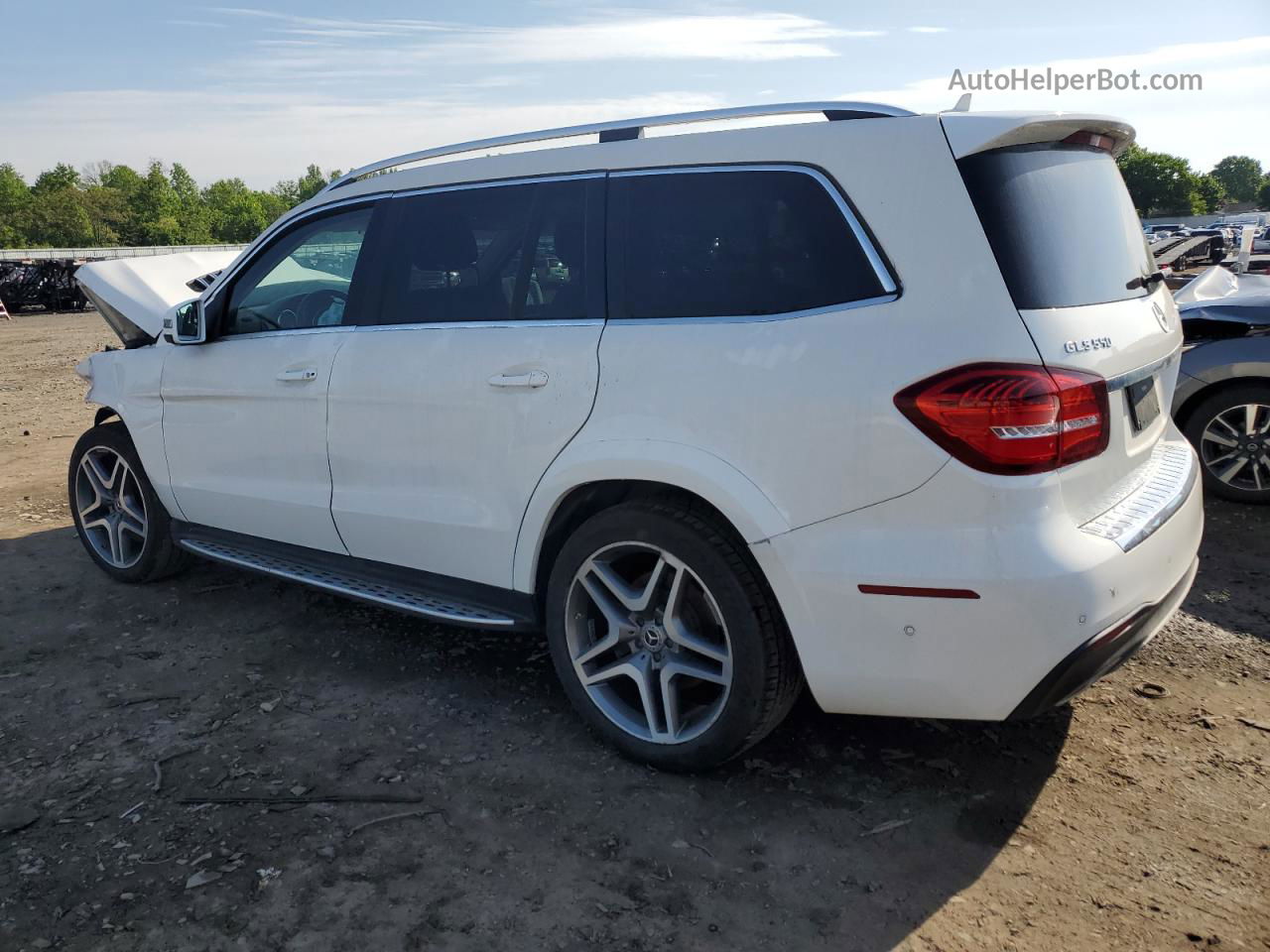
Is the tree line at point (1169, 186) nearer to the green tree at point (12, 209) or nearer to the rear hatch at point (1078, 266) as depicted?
the green tree at point (12, 209)

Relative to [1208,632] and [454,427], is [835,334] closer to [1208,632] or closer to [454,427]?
[454,427]

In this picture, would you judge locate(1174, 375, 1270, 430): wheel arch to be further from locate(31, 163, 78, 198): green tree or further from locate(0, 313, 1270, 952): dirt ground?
locate(31, 163, 78, 198): green tree

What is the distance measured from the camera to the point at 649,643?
126 inches

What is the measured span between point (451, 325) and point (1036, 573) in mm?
2120

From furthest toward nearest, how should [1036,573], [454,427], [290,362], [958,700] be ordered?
1. [290,362]
2. [454,427]
3. [958,700]
4. [1036,573]

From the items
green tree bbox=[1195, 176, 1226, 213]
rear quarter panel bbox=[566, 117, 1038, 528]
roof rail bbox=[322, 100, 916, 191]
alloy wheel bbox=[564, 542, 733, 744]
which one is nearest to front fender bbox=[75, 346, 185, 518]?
roof rail bbox=[322, 100, 916, 191]

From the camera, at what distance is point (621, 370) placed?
3068 millimetres

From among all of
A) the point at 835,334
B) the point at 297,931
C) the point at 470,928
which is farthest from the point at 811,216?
the point at 297,931

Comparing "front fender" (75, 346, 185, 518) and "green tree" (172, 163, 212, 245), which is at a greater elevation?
"green tree" (172, 163, 212, 245)

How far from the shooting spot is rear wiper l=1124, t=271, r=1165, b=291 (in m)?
3.01

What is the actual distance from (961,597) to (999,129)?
1.23 metres

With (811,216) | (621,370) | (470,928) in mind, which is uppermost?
(811,216)

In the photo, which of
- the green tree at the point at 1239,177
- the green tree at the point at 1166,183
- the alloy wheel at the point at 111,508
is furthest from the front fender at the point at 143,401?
the green tree at the point at 1239,177

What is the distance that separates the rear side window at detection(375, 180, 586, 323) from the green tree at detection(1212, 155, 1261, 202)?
18569 centimetres
